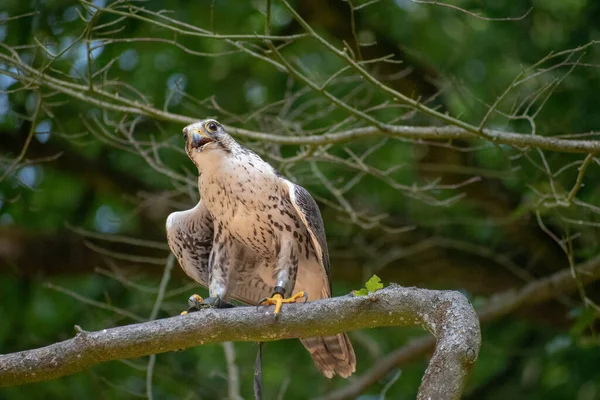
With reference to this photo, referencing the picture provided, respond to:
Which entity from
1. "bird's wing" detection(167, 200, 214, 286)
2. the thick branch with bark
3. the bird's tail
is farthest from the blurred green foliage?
the thick branch with bark

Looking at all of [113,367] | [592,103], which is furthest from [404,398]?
[592,103]

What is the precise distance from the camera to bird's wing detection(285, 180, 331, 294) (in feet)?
16.1

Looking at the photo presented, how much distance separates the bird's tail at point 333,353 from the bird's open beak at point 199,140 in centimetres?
125

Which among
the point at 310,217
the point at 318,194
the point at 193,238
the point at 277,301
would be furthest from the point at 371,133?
the point at 318,194

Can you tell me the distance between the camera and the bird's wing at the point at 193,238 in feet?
17.9

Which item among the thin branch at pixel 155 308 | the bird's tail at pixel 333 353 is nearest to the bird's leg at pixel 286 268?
the bird's tail at pixel 333 353

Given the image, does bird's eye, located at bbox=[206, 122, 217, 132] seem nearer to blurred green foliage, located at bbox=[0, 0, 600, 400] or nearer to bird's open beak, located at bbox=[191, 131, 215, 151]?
bird's open beak, located at bbox=[191, 131, 215, 151]

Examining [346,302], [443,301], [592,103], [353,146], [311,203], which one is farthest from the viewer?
[353,146]

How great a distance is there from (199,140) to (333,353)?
1.42 meters

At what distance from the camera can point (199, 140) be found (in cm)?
487

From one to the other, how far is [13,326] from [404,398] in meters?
3.29

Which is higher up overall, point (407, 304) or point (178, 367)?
point (407, 304)

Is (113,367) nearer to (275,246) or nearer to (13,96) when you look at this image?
(13,96)

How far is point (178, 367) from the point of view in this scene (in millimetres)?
7730
